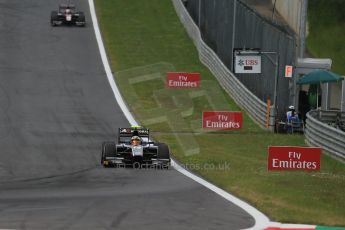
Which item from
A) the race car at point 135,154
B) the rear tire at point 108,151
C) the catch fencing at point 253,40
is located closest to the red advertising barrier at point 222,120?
the catch fencing at point 253,40

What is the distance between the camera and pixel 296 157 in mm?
19609

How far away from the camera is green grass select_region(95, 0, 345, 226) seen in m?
17.5

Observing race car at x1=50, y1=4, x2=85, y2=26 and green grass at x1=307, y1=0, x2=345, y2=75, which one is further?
green grass at x1=307, y1=0, x2=345, y2=75

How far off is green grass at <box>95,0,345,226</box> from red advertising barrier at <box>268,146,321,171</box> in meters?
0.35

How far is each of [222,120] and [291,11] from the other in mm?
30166

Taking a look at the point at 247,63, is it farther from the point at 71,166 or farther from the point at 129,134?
the point at 71,166

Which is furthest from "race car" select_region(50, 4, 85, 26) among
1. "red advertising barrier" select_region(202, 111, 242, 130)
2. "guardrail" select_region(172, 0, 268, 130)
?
"red advertising barrier" select_region(202, 111, 242, 130)

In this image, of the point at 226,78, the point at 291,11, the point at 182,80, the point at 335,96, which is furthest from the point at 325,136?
the point at 291,11

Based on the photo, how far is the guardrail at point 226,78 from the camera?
110 ft

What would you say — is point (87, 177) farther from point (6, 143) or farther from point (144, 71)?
point (144, 71)

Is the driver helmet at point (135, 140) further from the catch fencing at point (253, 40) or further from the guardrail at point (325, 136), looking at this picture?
the catch fencing at point (253, 40)

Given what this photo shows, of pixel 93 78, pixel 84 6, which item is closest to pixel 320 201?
pixel 93 78

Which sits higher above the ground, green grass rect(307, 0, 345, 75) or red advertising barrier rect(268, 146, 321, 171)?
green grass rect(307, 0, 345, 75)

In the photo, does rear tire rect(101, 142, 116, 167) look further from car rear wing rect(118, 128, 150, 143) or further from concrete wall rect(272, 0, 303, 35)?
concrete wall rect(272, 0, 303, 35)
